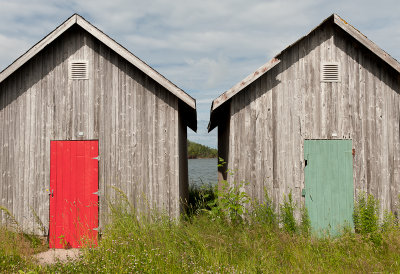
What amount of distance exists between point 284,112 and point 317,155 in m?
1.43

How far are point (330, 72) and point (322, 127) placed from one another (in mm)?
1509

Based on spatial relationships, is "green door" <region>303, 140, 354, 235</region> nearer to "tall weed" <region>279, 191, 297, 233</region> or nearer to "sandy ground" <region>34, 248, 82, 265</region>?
"tall weed" <region>279, 191, 297, 233</region>

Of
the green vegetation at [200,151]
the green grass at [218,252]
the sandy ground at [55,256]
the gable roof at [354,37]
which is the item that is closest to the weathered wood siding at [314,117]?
the gable roof at [354,37]

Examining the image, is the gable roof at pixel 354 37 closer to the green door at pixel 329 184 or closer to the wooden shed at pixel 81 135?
the wooden shed at pixel 81 135

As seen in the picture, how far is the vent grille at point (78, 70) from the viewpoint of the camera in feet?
27.3

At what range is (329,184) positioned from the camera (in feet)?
27.0

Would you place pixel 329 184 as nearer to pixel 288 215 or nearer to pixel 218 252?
pixel 288 215

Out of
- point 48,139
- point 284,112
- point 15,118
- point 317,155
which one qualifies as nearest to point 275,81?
point 284,112

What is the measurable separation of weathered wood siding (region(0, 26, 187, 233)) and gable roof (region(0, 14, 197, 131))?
355 millimetres

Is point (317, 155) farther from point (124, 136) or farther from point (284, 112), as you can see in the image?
point (124, 136)

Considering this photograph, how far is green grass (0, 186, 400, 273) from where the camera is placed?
5602 mm

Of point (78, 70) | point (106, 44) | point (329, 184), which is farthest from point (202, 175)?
point (106, 44)

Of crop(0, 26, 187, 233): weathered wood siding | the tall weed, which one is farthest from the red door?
the tall weed

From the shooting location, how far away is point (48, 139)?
27.3ft
